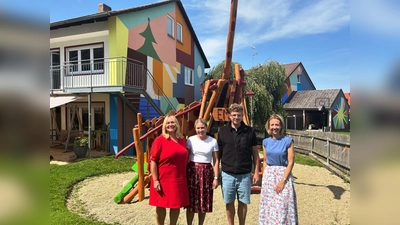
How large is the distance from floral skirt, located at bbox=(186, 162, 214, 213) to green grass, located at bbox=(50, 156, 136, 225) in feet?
5.82

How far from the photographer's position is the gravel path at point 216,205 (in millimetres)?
4367

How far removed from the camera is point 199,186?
3.44 metres

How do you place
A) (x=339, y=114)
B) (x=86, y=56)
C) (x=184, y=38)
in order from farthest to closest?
1. (x=339, y=114)
2. (x=184, y=38)
3. (x=86, y=56)

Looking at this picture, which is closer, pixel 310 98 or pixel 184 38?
pixel 184 38

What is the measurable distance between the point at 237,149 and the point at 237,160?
138 mm

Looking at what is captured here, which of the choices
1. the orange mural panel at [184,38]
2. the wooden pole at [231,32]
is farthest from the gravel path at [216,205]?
the orange mural panel at [184,38]

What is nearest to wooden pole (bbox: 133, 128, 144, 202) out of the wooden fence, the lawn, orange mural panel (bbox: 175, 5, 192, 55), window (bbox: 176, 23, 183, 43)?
the lawn

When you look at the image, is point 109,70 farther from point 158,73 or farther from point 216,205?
point 216,205

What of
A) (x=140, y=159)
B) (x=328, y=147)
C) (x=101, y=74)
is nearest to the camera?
(x=140, y=159)

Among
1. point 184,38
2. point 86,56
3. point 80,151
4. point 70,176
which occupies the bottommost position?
point 70,176

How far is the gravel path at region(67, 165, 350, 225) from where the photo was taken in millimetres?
4367

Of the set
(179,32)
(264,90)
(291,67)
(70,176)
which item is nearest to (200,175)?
(70,176)

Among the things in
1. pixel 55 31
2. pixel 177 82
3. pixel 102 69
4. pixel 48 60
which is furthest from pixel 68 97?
pixel 48 60

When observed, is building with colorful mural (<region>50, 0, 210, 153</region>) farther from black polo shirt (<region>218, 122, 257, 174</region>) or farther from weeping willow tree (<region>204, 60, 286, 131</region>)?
black polo shirt (<region>218, 122, 257, 174</region>)
